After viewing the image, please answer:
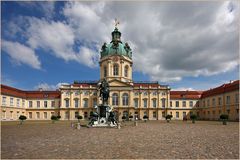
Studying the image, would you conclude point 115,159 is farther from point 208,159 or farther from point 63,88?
point 63,88

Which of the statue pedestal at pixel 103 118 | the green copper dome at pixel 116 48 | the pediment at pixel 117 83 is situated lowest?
the statue pedestal at pixel 103 118

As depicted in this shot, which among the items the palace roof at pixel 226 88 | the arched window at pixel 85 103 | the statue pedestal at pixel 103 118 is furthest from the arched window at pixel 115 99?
the statue pedestal at pixel 103 118

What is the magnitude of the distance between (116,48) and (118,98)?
16.8 metres

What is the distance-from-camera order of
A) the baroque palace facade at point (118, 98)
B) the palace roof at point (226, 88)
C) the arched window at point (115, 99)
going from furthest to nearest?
1. the arched window at point (115, 99)
2. the baroque palace facade at point (118, 98)
3. the palace roof at point (226, 88)

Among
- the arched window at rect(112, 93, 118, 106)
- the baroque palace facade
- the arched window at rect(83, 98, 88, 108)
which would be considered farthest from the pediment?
the arched window at rect(83, 98, 88, 108)

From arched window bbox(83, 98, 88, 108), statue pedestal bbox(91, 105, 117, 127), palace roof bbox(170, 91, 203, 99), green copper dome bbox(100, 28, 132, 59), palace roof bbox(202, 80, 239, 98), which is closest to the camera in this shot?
statue pedestal bbox(91, 105, 117, 127)

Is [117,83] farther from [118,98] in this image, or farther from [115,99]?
[115,99]

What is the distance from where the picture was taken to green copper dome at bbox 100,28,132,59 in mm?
72269

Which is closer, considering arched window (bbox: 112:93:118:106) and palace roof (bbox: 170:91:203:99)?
arched window (bbox: 112:93:118:106)

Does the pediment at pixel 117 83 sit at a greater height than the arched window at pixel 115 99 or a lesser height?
greater

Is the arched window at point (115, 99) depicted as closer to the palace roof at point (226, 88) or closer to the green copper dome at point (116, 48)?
the green copper dome at point (116, 48)

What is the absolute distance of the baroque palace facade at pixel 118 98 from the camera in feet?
220

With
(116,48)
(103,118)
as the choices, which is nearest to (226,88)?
(116,48)

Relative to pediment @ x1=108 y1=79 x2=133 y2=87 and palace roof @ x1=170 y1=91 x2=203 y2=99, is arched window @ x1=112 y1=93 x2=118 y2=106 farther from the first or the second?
palace roof @ x1=170 y1=91 x2=203 y2=99
